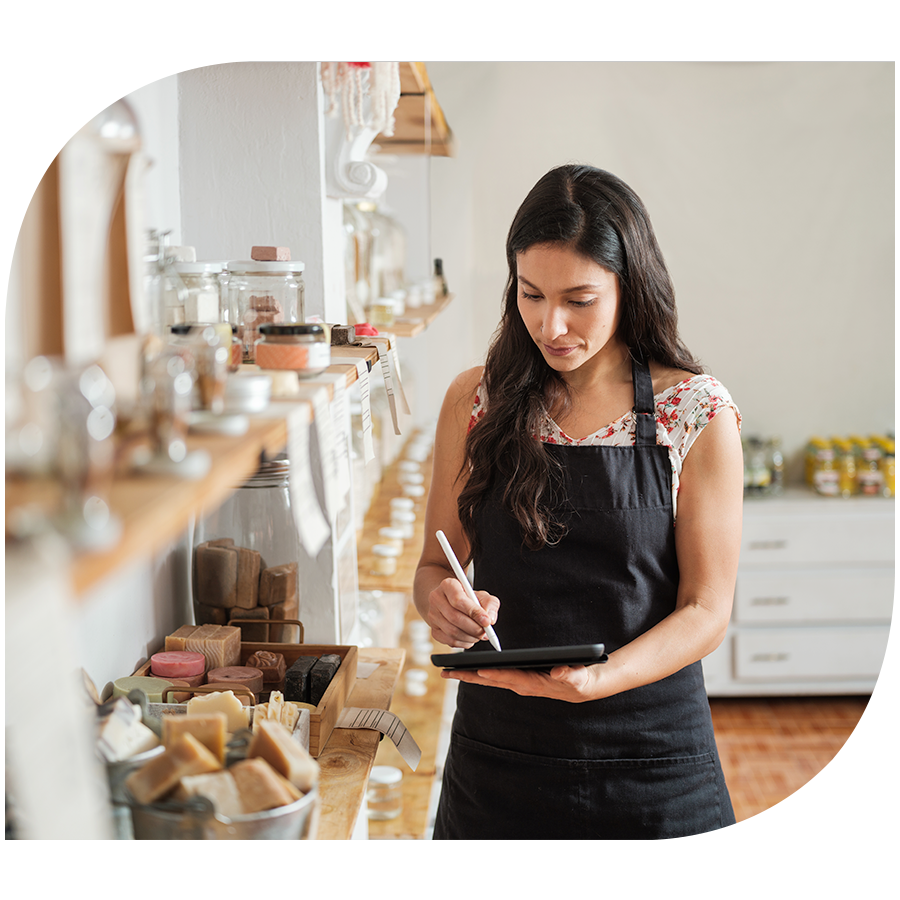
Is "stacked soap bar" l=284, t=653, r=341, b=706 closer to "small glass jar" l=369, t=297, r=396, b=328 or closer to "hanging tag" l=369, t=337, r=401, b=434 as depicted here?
"hanging tag" l=369, t=337, r=401, b=434

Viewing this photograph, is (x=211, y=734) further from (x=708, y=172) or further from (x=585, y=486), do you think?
(x=708, y=172)

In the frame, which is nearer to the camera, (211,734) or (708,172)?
(211,734)

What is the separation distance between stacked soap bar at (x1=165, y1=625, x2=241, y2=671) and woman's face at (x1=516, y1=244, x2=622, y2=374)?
669mm

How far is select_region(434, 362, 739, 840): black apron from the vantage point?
1.43 m

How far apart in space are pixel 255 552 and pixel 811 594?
2786 millimetres

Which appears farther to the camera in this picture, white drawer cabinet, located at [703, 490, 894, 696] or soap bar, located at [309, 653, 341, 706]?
white drawer cabinet, located at [703, 490, 894, 696]

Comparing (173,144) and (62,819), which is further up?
(173,144)

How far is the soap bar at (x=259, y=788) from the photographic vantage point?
0.83 meters

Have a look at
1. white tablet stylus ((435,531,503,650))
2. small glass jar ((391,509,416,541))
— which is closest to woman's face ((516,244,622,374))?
white tablet stylus ((435,531,503,650))

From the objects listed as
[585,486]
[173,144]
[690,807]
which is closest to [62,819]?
[585,486]

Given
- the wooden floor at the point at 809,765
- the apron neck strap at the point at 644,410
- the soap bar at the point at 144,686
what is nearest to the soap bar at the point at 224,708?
the soap bar at the point at 144,686

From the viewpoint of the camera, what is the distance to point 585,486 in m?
1.45

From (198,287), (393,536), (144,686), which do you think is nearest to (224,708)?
(144,686)
